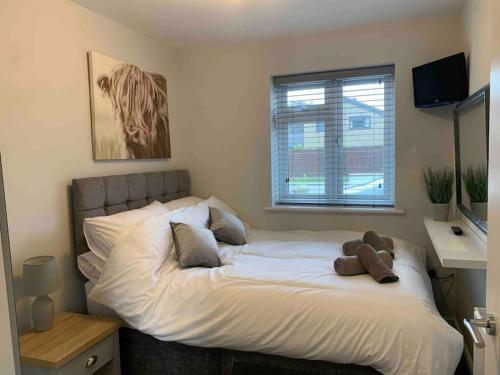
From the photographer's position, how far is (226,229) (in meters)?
2.85

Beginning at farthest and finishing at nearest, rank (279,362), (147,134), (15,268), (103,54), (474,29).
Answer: (147,134) → (103,54) → (474,29) → (15,268) → (279,362)

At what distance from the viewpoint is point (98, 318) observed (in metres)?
2.12

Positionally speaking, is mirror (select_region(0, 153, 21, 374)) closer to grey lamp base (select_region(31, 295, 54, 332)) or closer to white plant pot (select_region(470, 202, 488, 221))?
grey lamp base (select_region(31, 295, 54, 332))

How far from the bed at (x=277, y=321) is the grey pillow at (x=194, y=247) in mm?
84

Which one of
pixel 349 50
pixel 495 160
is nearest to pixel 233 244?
pixel 349 50

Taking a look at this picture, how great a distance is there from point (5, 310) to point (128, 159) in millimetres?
2208

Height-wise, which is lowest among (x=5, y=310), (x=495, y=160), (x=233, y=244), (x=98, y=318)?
(x=98, y=318)

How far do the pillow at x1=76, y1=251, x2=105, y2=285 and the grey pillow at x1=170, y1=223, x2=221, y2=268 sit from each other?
1.57 feet

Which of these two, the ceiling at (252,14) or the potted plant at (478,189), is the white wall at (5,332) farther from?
the ceiling at (252,14)

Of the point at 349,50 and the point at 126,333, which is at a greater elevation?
the point at 349,50

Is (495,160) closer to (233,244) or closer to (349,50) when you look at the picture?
(233,244)

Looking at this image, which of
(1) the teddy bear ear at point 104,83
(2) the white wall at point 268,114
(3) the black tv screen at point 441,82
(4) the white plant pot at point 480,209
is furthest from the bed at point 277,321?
(3) the black tv screen at point 441,82

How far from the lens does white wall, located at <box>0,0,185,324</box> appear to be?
1.99m

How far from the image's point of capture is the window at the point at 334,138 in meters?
3.15
